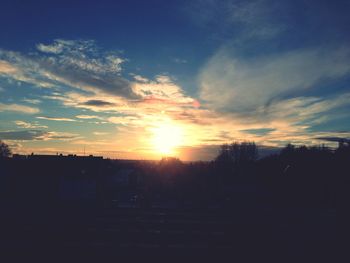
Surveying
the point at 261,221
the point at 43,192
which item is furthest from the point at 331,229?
the point at 43,192

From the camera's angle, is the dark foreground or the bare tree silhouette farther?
the bare tree silhouette

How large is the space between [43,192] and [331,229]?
27280 mm

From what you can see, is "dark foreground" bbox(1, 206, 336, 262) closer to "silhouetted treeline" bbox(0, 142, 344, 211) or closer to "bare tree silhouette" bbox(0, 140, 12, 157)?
"silhouetted treeline" bbox(0, 142, 344, 211)

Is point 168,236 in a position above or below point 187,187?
below

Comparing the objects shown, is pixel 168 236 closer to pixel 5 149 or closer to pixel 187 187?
pixel 187 187

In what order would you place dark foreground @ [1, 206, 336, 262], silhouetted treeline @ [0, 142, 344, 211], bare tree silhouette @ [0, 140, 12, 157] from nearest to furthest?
dark foreground @ [1, 206, 336, 262], silhouetted treeline @ [0, 142, 344, 211], bare tree silhouette @ [0, 140, 12, 157]

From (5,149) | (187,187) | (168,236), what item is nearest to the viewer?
(168,236)

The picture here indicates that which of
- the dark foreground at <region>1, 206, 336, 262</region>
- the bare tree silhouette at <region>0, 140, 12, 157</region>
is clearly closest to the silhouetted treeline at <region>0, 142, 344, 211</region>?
the dark foreground at <region>1, 206, 336, 262</region>

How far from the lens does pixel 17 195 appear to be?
27.5 meters

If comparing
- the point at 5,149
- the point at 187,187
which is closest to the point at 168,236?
the point at 187,187

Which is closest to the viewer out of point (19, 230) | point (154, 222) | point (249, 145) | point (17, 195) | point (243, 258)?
point (243, 258)

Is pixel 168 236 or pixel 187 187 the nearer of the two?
pixel 168 236

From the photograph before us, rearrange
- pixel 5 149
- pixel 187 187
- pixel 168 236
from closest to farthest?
pixel 168 236 → pixel 187 187 → pixel 5 149

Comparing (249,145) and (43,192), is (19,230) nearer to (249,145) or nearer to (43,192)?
(43,192)
